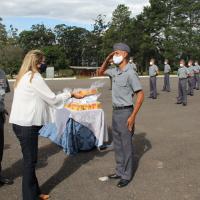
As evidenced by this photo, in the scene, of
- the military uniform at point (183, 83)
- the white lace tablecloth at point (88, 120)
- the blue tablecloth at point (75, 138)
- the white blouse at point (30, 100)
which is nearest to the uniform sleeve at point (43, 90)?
the white blouse at point (30, 100)

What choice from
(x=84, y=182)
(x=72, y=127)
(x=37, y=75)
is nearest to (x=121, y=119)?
(x=84, y=182)

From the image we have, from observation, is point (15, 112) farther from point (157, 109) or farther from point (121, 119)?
point (157, 109)

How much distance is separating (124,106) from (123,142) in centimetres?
52

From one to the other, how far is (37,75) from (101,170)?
8.06 feet

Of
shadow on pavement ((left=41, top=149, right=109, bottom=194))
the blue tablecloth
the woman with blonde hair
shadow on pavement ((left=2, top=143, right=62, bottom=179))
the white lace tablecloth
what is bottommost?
shadow on pavement ((left=41, top=149, right=109, bottom=194))

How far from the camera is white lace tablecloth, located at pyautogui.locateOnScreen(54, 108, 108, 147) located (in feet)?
26.5

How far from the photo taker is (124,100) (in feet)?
19.2

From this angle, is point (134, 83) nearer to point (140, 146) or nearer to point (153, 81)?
point (140, 146)

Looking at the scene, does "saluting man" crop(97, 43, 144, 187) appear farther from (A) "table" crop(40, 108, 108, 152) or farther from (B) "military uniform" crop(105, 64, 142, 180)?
(A) "table" crop(40, 108, 108, 152)

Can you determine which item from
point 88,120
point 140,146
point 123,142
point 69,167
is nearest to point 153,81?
point 140,146

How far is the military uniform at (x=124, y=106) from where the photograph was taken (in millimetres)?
5809

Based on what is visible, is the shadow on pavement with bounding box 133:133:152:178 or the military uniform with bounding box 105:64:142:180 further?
the shadow on pavement with bounding box 133:133:152:178

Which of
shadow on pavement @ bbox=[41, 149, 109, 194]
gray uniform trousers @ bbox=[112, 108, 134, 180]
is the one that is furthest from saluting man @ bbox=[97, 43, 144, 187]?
shadow on pavement @ bbox=[41, 149, 109, 194]

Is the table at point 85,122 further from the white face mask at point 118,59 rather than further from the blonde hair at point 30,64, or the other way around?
the blonde hair at point 30,64
